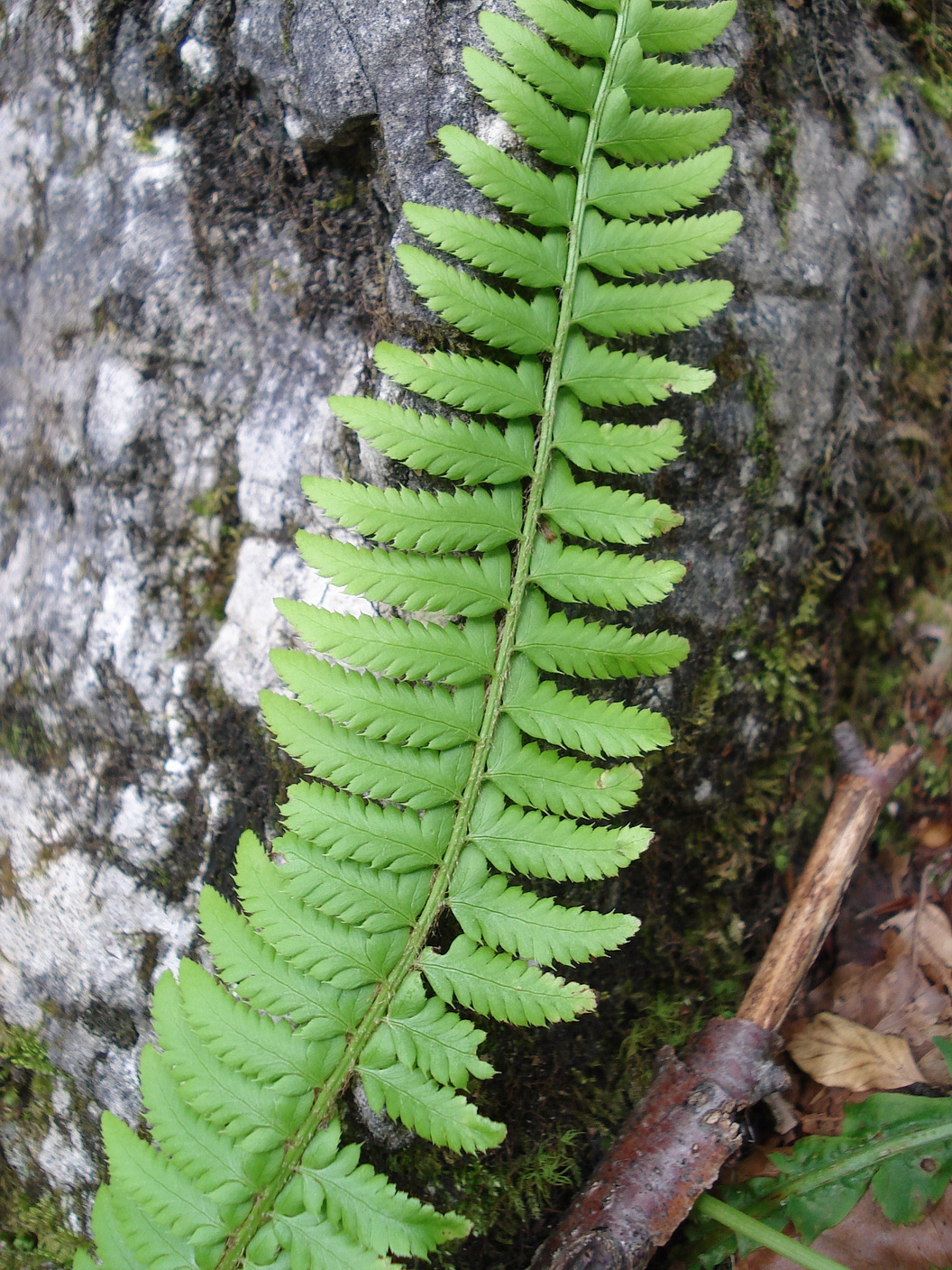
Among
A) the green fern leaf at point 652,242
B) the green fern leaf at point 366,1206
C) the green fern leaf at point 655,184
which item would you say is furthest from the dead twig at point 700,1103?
the green fern leaf at point 655,184

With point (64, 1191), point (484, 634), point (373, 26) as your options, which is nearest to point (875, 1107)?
point (484, 634)

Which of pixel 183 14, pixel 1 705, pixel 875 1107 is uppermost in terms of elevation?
pixel 183 14

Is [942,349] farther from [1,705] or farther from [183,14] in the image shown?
[1,705]

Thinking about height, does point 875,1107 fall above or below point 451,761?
below

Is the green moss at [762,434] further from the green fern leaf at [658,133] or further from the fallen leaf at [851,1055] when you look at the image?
the fallen leaf at [851,1055]

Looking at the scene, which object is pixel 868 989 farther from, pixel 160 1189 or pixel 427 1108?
pixel 160 1189

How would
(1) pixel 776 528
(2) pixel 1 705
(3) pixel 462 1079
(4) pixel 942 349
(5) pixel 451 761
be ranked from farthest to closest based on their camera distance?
1. (4) pixel 942 349
2. (2) pixel 1 705
3. (1) pixel 776 528
4. (5) pixel 451 761
5. (3) pixel 462 1079

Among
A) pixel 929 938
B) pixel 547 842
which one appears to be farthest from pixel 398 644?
pixel 929 938

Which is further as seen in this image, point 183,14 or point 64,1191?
point 183,14
